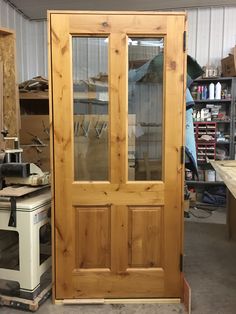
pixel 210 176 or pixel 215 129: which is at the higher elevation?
pixel 215 129

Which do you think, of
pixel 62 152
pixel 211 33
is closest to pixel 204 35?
pixel 211 33

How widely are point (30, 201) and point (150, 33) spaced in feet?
4.67

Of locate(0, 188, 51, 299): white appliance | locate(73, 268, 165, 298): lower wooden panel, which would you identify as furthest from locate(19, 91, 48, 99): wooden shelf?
locate(73, 268, 165, 298): lower wooden panel

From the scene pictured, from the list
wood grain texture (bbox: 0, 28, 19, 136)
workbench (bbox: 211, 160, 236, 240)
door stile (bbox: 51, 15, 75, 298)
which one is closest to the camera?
door stile (bbox: 51, 15, 75, 298)

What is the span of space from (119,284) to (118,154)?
0.95 m

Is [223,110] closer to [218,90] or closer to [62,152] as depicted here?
[218,90]

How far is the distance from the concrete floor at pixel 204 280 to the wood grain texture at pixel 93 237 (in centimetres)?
32

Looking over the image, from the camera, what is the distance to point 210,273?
2807 mm

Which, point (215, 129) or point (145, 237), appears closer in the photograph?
point (145, 237)

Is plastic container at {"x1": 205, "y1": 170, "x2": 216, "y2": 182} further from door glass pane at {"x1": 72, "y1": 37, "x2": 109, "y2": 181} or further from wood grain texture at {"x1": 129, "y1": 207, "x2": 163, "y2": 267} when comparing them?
door glass pane at {"x1": 72, "y1": 37, "x2": 109, "y2": 181}

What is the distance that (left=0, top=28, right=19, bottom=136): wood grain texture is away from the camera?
121 inches

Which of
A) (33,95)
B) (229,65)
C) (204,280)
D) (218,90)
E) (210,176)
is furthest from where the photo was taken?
(210,176)

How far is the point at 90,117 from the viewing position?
2.22 meters

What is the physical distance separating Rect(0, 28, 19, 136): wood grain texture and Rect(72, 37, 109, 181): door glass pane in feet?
3.86
